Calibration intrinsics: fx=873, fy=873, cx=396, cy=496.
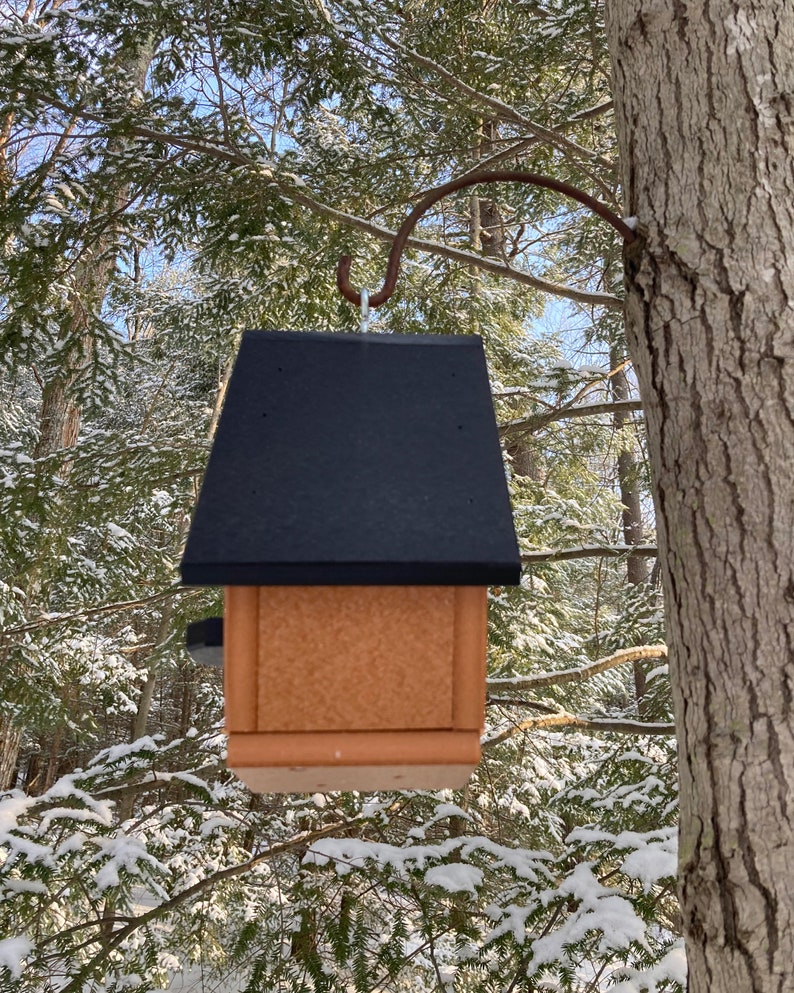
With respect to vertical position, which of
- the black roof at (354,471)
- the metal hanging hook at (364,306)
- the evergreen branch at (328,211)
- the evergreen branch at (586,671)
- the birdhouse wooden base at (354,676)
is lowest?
the evergreen branch at (586,671)

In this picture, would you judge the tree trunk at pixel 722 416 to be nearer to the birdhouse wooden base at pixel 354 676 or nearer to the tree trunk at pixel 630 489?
the birdhouse wooden base at pixel 354 676

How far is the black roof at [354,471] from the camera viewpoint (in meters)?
1.28

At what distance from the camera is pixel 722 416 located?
158cm

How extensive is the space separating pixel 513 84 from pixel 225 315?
6.64 feet

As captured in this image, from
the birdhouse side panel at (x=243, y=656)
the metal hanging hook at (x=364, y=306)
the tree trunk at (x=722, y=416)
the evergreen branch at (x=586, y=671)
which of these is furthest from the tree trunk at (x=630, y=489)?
the birdhouse side panel at (x=243, y=656)

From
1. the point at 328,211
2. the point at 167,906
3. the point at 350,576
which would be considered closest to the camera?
the point at 350,576

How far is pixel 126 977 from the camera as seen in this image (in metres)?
3.09

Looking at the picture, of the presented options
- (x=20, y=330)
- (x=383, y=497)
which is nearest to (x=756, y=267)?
(x=383, y=497)

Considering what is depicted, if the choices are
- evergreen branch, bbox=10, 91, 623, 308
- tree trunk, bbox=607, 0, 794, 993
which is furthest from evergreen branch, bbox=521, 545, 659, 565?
tree trunk, bbox=607, 0, 794, 993

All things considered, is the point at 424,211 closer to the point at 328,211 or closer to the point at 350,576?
the point at 350,576

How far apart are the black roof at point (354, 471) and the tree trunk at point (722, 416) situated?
1.31ft

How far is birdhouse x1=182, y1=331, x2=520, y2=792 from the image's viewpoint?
1285mm

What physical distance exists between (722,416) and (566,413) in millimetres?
2171

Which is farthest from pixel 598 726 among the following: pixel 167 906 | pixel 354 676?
pixel 354 676
